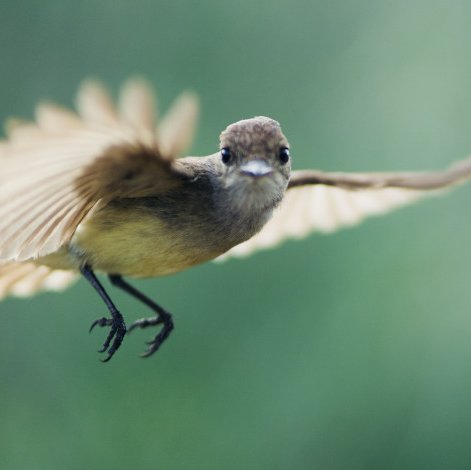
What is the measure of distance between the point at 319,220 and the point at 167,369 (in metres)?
1.75

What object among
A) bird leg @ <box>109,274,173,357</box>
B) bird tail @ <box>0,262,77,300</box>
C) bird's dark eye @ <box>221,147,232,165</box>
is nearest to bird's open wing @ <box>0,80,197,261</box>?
bird's dark eye @ <box>221,147,232,165</box>

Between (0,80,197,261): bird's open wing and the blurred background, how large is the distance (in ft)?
9.59

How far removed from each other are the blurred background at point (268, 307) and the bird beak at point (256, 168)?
9.82 ft

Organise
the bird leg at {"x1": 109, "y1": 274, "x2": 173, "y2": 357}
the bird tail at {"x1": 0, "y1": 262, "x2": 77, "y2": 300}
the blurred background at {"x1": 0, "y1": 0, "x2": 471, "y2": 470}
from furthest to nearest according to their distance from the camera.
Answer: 1. the blurred background at {"x1": 0, "y1": 0, "x2": 471, "y2": 470}
2. the bird tail at {"x1": 0, "y1": 262, "x2": 77, "y2": 300}
3. the bird leg at {"x1": 109, "y1": 274, "x2": 173, "y2": 357}

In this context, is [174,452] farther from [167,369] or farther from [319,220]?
[319,220]

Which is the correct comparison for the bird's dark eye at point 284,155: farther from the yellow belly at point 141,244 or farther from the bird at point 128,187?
the yellow belly at point 141,244

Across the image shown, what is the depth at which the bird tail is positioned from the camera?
4.12m

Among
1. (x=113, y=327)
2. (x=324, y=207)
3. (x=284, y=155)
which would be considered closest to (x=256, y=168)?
(x=284, y=155)

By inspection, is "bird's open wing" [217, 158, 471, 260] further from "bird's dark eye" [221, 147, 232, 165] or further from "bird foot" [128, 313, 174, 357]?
"bird's dark eye" [221, 147, 232, 165]

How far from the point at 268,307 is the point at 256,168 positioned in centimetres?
328

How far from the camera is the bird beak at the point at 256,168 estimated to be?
8.74 feet

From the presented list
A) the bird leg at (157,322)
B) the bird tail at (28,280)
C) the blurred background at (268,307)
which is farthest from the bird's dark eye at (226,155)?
the blurred background at (268,307)

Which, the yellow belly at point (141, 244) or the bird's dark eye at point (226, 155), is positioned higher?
the bird's dark eye at point (226, 155)

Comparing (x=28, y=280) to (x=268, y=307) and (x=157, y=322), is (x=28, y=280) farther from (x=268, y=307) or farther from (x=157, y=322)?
(x=268, y=307)
